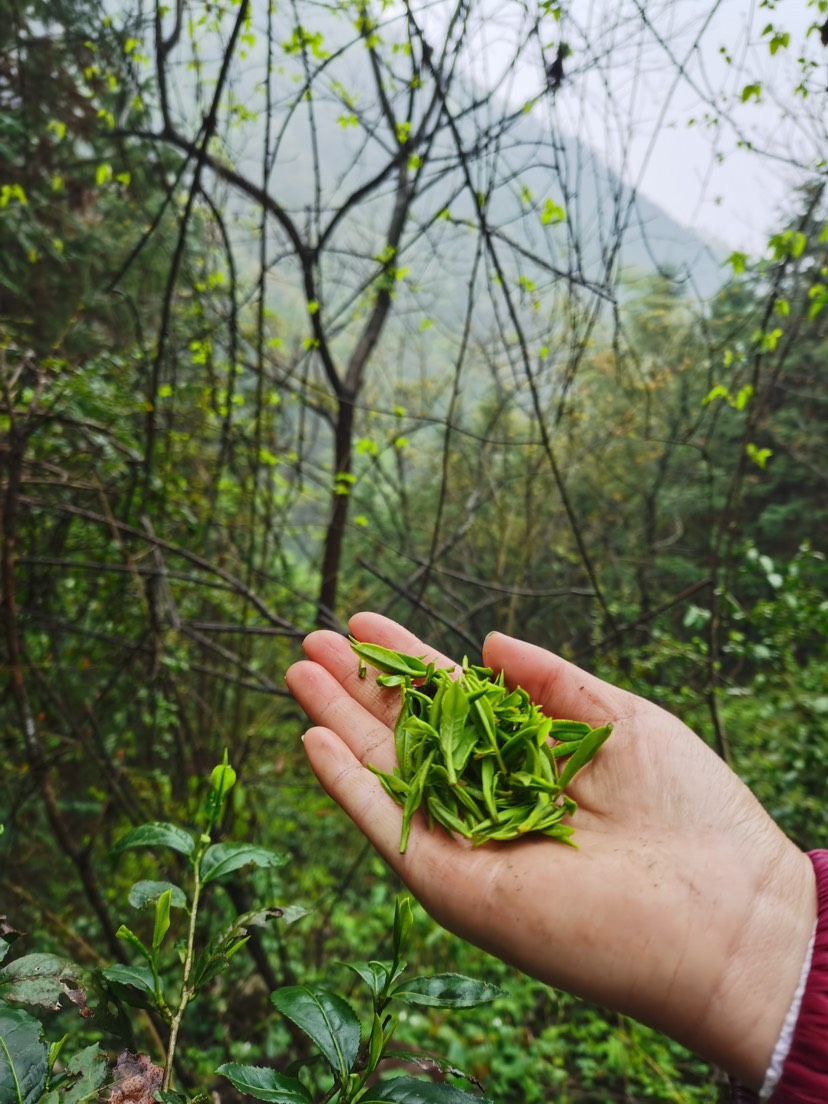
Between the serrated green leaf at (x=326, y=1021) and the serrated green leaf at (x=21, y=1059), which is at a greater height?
the serrated green leaf at (x=21, y=1059)

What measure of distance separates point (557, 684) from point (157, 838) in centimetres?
118

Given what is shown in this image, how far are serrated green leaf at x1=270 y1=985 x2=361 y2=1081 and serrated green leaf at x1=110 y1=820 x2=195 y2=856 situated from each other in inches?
10.0

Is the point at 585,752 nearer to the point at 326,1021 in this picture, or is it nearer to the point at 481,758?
the point at 481,758

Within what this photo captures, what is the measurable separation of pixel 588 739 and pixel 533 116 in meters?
2.45

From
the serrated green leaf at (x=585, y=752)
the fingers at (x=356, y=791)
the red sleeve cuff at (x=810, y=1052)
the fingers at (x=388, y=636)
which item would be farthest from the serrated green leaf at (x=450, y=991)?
the fingers at (x=388, y=636)

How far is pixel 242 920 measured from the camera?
0.91 metres

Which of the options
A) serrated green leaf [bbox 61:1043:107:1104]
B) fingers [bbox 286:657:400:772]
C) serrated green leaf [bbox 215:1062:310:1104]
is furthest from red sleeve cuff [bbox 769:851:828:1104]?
serrated green leaf [bbox 61:1043:107:1104]

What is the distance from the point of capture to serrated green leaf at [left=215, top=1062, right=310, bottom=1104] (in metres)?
0.73

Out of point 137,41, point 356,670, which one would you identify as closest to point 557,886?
point 356,670

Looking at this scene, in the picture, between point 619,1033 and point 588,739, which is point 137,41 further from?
point 619,1033

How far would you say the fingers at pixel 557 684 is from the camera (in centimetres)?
174

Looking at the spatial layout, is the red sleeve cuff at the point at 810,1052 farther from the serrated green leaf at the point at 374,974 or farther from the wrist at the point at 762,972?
the serrated green leaf at the point at 374,974

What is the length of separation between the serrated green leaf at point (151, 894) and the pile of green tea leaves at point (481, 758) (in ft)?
1.91

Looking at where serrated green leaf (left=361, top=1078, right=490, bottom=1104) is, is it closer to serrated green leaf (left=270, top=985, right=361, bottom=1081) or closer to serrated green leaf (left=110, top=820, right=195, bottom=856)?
serrated green leaf (left=270, top=985, right=361, bottom=1081)
